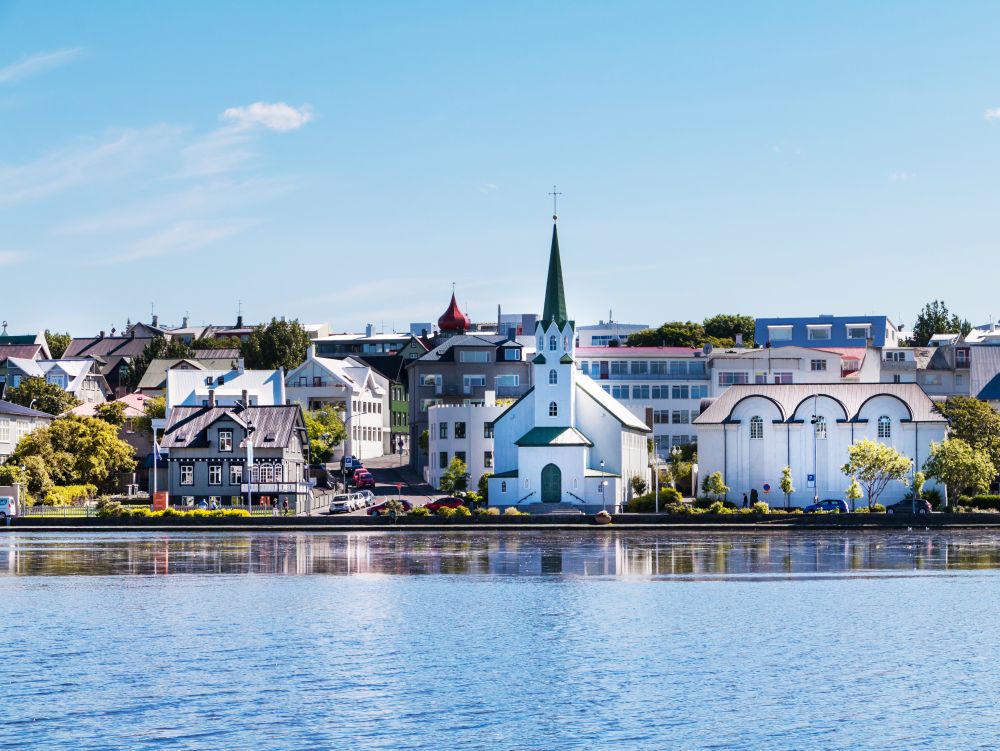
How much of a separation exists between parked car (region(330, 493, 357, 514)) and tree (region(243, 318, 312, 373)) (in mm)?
73955

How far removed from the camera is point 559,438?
352 feet

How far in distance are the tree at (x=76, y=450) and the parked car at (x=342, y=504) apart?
2194 centimetres

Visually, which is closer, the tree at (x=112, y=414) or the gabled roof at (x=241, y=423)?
the gabled roof at (x=241, y=423)

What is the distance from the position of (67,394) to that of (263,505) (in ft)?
175

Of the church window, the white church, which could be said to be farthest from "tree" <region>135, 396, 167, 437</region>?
the church window

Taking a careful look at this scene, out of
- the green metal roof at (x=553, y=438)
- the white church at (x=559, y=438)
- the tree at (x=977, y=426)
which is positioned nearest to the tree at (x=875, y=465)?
the tree at (x=977, y=426)

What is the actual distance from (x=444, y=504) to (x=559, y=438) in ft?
33.7

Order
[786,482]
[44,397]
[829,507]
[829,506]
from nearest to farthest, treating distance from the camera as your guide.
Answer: [829,507], [829,506], [786,482], [44,397]

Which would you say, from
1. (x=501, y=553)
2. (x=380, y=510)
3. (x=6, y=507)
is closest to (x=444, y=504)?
(x=380, y=510)

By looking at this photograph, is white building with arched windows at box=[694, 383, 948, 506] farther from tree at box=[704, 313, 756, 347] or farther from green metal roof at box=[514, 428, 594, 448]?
tree at box=[704, 313, 756, 347]

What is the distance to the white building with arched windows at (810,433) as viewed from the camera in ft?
347

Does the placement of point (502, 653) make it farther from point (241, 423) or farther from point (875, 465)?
point (241, 423)

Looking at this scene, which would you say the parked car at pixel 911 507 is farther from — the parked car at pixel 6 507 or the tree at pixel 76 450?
the parked car at pixel 6 507

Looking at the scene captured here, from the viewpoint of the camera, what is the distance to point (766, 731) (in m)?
31.3
